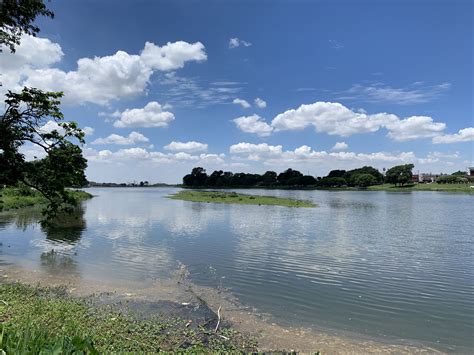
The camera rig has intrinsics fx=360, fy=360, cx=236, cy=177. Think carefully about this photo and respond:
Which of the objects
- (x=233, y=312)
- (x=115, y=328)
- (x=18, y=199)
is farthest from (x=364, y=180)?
(x=115, y=328)

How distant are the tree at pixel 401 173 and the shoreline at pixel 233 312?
17913cm

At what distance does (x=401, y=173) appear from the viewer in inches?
6983

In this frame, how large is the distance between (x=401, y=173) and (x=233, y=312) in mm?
182695

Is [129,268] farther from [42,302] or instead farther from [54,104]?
[54,104]

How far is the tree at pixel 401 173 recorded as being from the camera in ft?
578

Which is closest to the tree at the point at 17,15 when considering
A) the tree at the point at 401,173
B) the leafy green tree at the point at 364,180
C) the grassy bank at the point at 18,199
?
the grassy bank at the point at 18,199

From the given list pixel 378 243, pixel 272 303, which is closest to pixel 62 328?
pixel 272 303

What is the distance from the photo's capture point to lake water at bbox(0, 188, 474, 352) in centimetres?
1361

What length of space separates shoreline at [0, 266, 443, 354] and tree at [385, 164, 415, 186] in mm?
179131

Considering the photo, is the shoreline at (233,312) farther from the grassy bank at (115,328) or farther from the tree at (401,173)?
the tree at (401,173)

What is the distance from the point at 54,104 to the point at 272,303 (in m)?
15.3

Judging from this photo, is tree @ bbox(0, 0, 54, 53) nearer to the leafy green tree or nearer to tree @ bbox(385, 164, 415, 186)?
tree @ bbox(385, 164, 415, 186)

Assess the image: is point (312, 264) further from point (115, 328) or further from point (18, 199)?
point (18, 199)

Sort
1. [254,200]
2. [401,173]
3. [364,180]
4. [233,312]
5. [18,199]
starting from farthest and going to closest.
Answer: [364,180], [401,173], [254,200], [18,199], [233,312]
